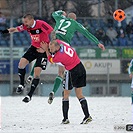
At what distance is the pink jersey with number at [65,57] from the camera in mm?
10375

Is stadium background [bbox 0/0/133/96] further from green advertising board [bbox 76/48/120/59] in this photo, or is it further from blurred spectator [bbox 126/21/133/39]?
blurred spectator [bbox 126/21/133/39]

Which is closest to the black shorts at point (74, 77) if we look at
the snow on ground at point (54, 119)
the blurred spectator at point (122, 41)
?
the snow on ground at point (54, 119)

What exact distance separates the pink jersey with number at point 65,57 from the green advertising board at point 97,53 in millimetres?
13072

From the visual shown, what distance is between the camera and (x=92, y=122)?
437 inches

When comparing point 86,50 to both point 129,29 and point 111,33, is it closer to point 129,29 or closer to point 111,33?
point 111,33

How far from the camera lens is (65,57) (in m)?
10.4

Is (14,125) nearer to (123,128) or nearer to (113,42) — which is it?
(123,128)

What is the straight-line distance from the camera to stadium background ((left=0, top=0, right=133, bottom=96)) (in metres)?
23.3

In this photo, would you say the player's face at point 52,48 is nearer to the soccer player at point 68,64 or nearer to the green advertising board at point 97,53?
the soccer player at point 68,64

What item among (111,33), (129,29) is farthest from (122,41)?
(129,29)

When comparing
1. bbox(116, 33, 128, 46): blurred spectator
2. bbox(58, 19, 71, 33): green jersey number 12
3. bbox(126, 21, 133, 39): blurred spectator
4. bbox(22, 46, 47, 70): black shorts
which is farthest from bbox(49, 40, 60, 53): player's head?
bbox(126, 21, 133, 39): blurred spectator

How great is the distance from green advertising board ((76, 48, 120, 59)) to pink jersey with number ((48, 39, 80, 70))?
42.9 feet

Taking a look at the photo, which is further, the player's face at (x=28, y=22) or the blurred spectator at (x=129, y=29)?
the blurred spectator at (x=129, y=29)

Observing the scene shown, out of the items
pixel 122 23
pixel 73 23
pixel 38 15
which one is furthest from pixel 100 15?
pixel 73 23
